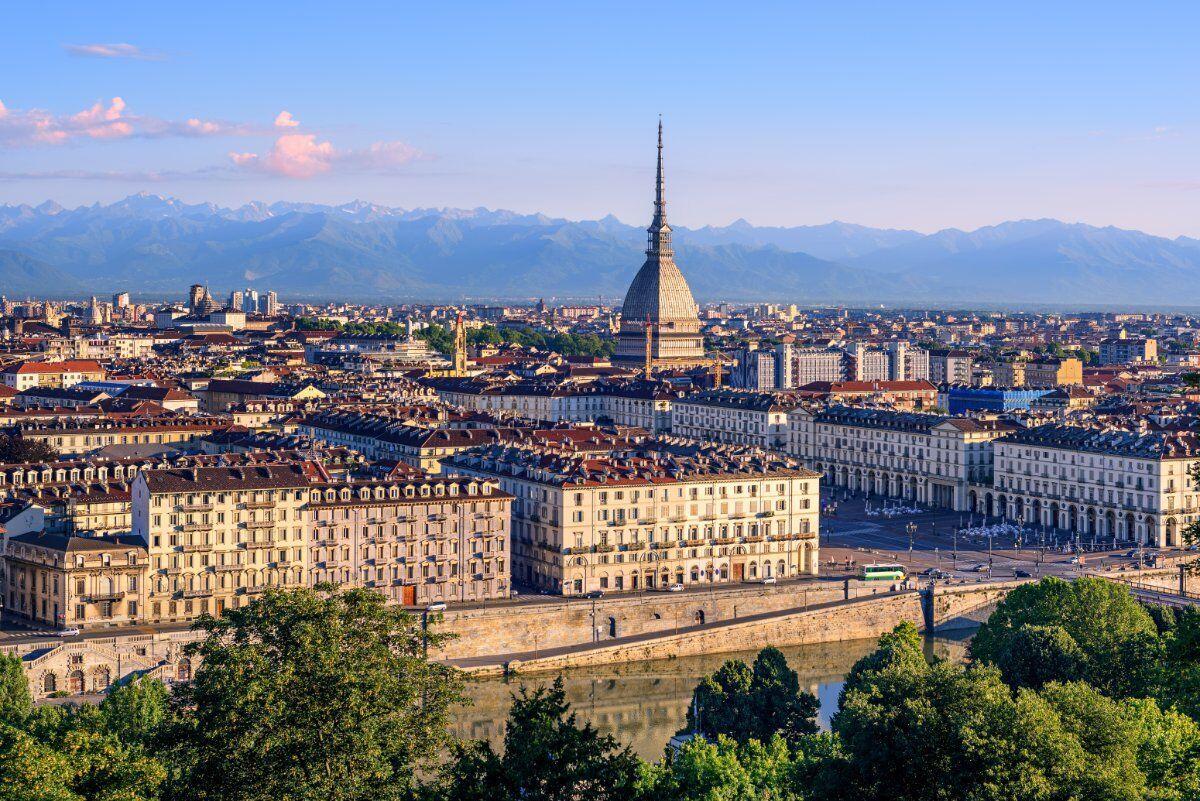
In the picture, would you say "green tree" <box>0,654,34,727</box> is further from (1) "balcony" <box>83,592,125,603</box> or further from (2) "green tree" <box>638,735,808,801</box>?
(2) "green tree" <box>638,735,808,801</box>

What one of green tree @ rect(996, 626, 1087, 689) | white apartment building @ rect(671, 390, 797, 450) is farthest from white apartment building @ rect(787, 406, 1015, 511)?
green tree @ rect(996, 626, 1087, 689)

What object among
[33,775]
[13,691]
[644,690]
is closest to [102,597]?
[13,691]

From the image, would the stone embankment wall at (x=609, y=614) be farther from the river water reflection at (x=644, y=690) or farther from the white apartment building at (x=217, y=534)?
the white apartment building at (x=217, y=534)

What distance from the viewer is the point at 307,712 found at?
107 ft

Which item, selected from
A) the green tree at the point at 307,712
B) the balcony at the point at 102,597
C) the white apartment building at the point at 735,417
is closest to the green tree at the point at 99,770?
the green tree at the point at 307,712

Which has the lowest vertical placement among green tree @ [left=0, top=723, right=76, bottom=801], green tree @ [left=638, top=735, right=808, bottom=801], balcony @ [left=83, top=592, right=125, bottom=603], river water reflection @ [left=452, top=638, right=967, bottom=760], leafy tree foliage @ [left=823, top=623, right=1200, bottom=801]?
river water reflection @ [left=452, top=638, right=967, bottom=760]

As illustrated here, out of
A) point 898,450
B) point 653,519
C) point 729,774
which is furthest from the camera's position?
point 898,450

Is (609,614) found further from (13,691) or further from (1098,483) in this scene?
(1098,483)

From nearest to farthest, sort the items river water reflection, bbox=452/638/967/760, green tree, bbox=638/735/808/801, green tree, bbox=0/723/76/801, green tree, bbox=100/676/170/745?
green tree, bbox=0/723/76/801, green tree, bbox=638/735/808/801, green tree, bbox=100/676/170/745, river water reflection, bbox=452/638/967/760

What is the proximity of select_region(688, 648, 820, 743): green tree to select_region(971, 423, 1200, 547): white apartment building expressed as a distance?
3597 cm

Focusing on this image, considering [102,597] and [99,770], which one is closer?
[99,770]

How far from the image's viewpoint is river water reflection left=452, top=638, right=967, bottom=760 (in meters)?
57.1

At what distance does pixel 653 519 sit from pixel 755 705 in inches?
795

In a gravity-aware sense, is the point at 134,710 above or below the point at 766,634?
above
